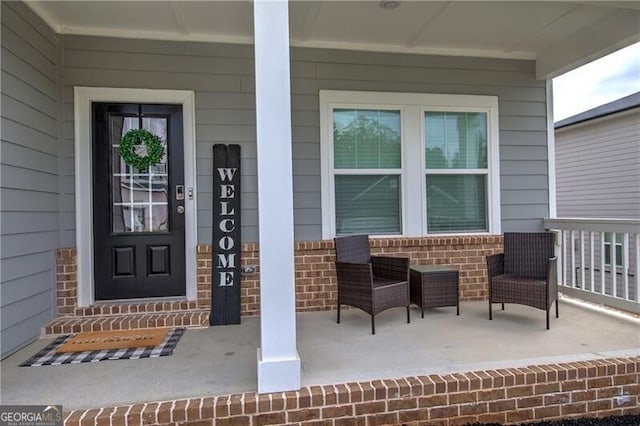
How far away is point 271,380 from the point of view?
2.15 meters

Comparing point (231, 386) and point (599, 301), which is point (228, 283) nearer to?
point (231, 386)

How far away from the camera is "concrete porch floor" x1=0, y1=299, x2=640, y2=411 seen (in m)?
2.27

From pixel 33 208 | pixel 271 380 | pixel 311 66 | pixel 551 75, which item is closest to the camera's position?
pixel 271 380

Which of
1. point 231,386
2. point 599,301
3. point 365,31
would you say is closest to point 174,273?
point 231,386

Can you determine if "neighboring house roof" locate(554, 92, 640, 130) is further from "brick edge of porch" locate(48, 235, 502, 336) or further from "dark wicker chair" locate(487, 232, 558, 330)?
"dark wicker chair" locate(487, 232, 558, 330)

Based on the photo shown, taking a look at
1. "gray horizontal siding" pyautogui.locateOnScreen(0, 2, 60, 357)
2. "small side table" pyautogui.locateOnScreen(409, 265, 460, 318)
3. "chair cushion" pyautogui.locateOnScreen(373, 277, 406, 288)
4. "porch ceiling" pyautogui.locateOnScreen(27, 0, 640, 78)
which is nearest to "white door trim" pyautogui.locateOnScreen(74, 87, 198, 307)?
"gray horizontal siding" pyautogui.locateOnScreen(0, 2, 60, 357)

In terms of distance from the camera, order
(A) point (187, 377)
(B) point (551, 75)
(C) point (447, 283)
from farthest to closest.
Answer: (B) point (551, 75) → (C) point (447, 283) → (A) point (187, 377)

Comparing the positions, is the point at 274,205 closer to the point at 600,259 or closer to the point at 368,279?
the point at 368,279

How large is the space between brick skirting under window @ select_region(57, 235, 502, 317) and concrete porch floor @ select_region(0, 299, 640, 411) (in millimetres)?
411

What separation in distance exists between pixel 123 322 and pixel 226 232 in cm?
123

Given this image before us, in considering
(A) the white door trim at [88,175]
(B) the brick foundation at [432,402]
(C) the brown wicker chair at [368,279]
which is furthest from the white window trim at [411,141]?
(B) the brick foundation at [432,402]

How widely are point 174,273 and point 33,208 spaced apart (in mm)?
1330

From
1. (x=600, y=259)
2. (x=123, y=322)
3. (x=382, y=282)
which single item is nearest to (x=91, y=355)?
(x=123, y=322)

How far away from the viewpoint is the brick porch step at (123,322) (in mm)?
3402
